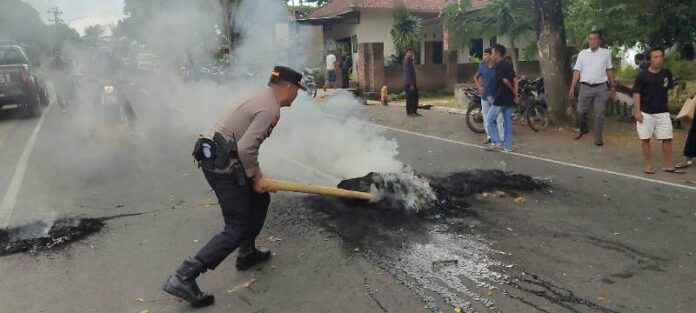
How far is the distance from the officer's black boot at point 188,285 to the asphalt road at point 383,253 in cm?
14

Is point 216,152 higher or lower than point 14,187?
higher

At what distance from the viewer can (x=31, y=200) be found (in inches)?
242

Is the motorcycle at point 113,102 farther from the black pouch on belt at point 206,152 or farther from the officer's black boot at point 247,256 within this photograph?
the black pouch on belt at point 206,152

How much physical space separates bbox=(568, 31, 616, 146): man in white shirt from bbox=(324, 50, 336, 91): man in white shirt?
11.7 metres

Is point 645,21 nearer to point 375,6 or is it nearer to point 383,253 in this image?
point 383,253

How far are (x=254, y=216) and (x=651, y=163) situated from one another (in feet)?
18.6

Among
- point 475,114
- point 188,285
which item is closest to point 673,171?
point 475,114

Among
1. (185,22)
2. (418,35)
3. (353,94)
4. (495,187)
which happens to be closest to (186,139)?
(185,22)

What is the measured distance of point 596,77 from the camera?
850 cm

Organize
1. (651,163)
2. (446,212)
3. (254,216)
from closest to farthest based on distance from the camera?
(254,216)
(446,212)
(651,163)

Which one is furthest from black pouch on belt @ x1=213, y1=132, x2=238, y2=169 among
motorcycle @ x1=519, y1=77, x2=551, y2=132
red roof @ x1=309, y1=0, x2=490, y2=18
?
red roof @ x1=309, y1=0, x2=490, y2=18

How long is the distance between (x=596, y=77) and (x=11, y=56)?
585 inches

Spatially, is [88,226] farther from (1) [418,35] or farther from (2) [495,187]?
(1) [418,35]

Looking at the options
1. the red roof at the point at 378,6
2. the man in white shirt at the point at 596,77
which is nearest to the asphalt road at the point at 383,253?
the man in white shirt at the point at 596,77
